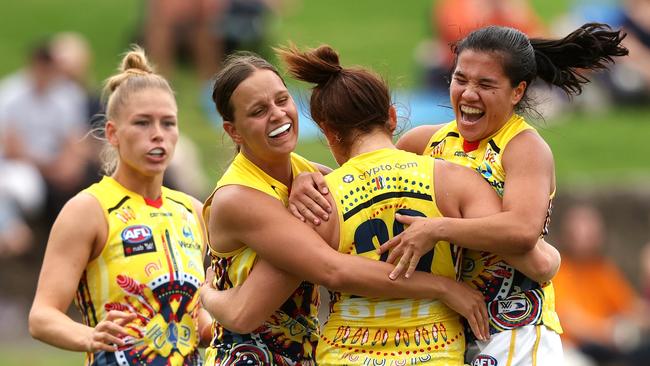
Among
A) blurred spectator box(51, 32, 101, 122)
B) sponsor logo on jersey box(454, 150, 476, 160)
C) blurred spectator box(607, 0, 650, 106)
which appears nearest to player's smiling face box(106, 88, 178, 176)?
sponsor logo on jersey box(454, 150, 476, 160)

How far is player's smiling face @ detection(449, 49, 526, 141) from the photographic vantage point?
4.79 meters

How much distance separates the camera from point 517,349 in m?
4.82

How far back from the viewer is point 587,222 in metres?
11.1

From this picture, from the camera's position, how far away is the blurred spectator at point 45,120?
38.3 feet

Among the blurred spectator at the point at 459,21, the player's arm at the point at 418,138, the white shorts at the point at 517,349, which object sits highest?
the blurred spectator at the point at 459,21

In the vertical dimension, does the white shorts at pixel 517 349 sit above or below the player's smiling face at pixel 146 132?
below

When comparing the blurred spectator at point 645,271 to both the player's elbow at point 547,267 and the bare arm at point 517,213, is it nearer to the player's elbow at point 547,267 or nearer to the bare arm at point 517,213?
the player's elbow at point 547,267

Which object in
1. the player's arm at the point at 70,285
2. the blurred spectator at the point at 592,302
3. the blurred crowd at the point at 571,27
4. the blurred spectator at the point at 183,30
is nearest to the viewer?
the player's arm at the point at 70,285

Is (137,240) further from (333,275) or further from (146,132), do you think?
(333,275)

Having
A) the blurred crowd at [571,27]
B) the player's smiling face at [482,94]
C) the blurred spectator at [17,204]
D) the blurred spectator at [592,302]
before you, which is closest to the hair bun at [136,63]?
the player's smiling face at [482,94]

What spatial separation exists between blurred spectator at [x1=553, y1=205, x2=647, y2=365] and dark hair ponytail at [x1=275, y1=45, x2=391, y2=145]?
6.64 metres

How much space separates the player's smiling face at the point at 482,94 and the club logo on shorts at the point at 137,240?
148 centimetres

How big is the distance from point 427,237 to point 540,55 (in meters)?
1.00

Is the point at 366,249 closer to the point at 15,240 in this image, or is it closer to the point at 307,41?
the point at 15,240
